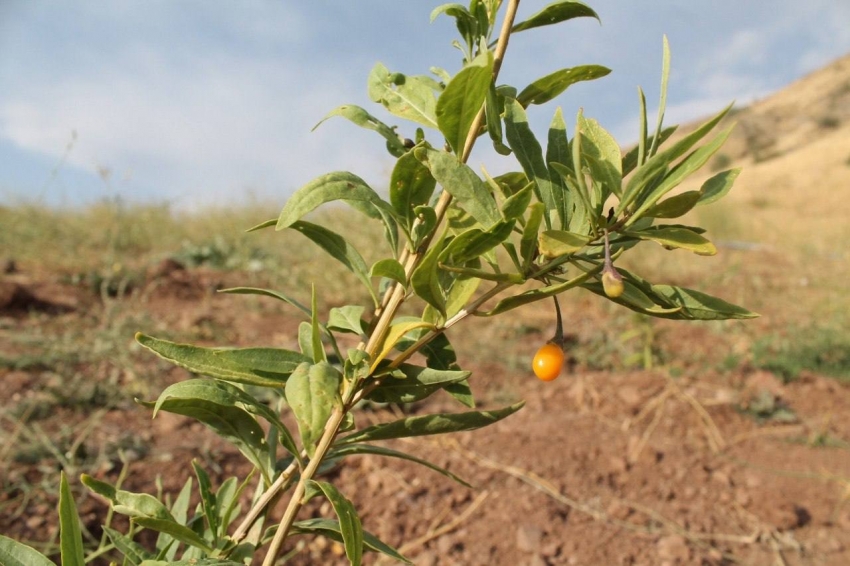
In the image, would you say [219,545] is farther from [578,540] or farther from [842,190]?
[842,190]

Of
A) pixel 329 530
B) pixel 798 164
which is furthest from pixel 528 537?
pixel 798 164

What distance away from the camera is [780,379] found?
3412 mm

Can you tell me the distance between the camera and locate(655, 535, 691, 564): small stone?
75.0 inches

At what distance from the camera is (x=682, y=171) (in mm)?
645

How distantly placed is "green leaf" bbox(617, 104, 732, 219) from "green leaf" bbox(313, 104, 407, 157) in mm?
314

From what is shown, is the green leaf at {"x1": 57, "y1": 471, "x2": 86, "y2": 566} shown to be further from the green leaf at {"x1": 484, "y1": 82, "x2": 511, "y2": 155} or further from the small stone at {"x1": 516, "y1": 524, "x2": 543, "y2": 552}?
the small stone at {"x1": 516, "y1": 524, "x2": 543, "y2": 552}

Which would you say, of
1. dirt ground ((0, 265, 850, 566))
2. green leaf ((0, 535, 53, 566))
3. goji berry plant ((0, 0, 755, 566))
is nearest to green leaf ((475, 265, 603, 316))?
goji berry plant ((0, 0, 755, 566))

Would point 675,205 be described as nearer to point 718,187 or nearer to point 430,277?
point 718,187

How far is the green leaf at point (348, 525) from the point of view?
28.3 inches

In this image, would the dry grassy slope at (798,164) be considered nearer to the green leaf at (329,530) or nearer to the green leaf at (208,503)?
the green leaf at (329,530)

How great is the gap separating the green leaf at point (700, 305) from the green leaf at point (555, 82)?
0.28 metres

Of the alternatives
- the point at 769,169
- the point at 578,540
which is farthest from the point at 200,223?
the point at 769,169

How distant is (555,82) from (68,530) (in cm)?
79

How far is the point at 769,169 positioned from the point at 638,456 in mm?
28295
